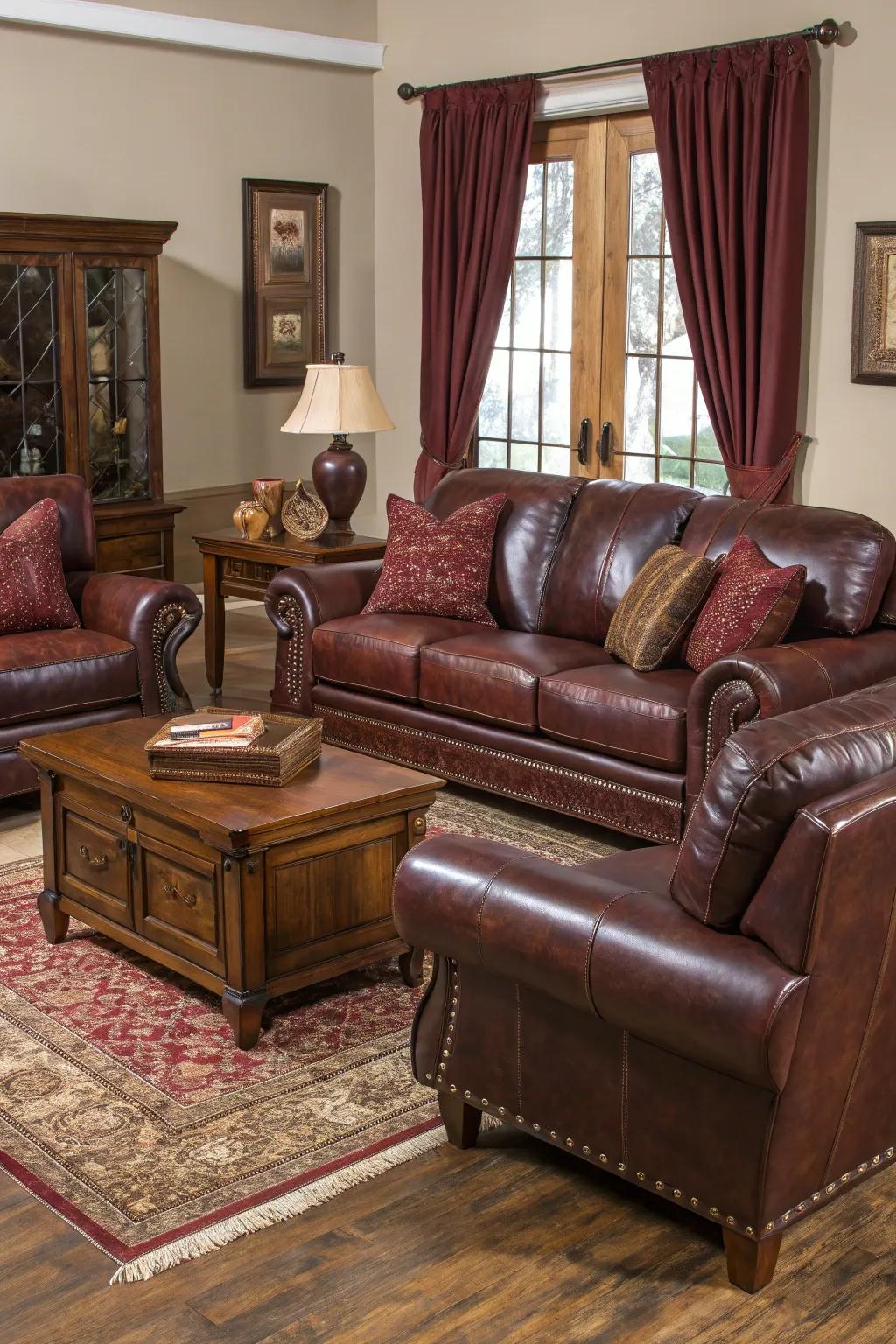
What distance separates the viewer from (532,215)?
7.29m

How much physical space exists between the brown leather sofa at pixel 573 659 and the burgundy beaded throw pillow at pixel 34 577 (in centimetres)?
75

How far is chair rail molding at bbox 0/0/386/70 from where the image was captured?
660cm

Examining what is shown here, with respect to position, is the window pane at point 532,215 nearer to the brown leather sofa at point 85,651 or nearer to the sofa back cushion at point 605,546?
the sofa back cushion at point 605,546

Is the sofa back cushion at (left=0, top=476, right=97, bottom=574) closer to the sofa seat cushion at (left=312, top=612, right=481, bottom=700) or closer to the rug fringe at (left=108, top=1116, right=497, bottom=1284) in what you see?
the sofa seat cushion at (left=312, top=612, right=481, bottom=700)

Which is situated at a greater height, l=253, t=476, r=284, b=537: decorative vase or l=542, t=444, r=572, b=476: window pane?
l=542, t=444, r=572, b=476: window pane

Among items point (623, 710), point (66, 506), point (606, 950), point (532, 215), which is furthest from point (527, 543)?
point (606, 950)

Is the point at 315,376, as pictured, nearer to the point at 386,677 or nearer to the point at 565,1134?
the point at 386,677

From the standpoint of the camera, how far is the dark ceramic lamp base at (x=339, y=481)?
6133 millimetres

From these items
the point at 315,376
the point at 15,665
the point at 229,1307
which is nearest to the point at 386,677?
the point at 15,665

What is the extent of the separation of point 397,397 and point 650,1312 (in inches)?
252

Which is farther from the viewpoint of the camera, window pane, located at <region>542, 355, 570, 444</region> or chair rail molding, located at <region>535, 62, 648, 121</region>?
window pane, located at <region>542, 355, 570, 444</region>

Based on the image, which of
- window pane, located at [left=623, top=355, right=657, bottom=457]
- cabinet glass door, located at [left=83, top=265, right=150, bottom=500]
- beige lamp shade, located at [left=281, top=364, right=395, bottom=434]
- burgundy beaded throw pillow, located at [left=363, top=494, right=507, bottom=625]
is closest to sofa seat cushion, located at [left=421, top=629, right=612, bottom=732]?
burgundy beaded throw pillow, located at [left=363, top=494, right=507, bottom=625]

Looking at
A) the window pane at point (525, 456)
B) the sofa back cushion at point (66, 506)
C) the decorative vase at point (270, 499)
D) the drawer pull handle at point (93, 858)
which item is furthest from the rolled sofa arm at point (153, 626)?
the window pane at point (525, 456)

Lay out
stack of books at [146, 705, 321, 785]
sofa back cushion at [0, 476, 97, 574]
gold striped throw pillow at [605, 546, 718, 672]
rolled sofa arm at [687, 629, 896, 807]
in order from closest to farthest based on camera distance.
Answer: stack of books at [146, 705, 321, 785], rolled sofa arm at [687, 629, 896, 807], gold striped throw pillow at [605, 546, 718, 672], sofa back cushion at [0, 476, 97, 574]
